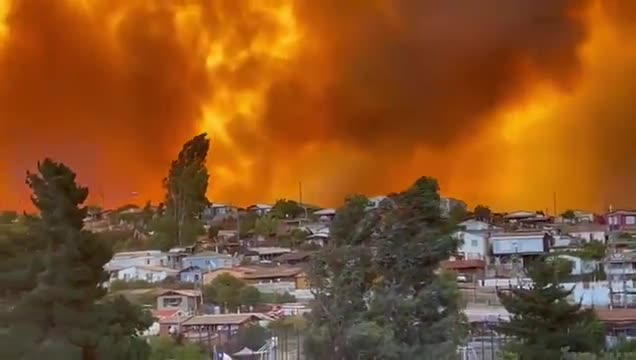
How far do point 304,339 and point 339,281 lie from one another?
13.7 inches

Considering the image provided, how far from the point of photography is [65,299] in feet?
14.8

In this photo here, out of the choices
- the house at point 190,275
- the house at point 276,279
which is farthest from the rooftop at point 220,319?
the house at point 190,275

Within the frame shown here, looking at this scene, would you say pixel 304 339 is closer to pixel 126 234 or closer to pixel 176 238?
pixel 126 234

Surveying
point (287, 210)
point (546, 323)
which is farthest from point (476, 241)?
point (546, 323)

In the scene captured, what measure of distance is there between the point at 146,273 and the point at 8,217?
4.75 meters

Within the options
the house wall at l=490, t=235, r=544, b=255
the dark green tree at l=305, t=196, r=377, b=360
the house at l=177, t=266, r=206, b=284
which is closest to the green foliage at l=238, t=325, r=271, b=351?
the dark green tree at l=305, t=196, r=377, b=360

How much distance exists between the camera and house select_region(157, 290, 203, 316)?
880cm

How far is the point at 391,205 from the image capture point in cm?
539

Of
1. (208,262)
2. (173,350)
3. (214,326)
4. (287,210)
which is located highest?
(287,210)

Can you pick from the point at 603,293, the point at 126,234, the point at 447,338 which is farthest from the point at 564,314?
the point at 126,234

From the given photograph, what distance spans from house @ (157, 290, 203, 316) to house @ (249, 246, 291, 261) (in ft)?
7.85

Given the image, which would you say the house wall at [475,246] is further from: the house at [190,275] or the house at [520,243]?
the house at [190,275]

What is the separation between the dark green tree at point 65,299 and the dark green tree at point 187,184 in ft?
17.3

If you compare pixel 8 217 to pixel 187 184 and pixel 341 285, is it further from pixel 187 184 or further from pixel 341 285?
pixel 187 184
